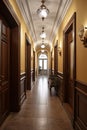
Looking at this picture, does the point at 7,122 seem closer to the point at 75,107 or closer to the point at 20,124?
the point at 20,124

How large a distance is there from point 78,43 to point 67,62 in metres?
2.36

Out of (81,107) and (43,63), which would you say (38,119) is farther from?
(43,63)

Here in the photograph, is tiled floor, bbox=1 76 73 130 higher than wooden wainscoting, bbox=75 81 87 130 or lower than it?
lower

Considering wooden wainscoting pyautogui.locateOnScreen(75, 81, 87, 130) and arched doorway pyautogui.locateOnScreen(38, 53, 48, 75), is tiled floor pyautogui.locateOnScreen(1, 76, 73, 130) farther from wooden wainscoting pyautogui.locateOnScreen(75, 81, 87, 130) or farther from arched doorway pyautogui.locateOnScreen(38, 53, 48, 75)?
arched doorway pyautogui.locateOnScreen(38, 53, 48, 75)

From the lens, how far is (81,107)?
11.7ft

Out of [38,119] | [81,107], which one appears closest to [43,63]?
[38,119]

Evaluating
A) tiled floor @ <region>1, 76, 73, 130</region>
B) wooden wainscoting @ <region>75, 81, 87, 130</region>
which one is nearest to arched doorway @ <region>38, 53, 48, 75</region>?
tiled floor @ <region>1, 76, 73, 130</region>

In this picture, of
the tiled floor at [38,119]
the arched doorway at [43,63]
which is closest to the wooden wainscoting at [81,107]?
the tiled floor at [38,119]

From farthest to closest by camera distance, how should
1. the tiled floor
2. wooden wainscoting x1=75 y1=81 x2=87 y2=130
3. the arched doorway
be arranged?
the arched doorway, the tiled floor, wooden wainscoting x1=75 y1=81 x2=87 y2=130

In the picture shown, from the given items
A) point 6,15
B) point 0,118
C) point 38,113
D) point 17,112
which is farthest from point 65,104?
point 6,15

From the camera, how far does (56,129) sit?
3.83 metres

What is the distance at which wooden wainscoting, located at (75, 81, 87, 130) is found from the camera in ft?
10.7

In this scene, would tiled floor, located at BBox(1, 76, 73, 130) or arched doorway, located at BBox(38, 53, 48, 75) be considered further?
arched doorway, located at BBox(38, 53, 48, 75)

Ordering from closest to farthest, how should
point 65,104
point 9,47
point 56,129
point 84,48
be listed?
1. point 84,48
2. point 56,129
3. point 9,47
4. point 65,104
